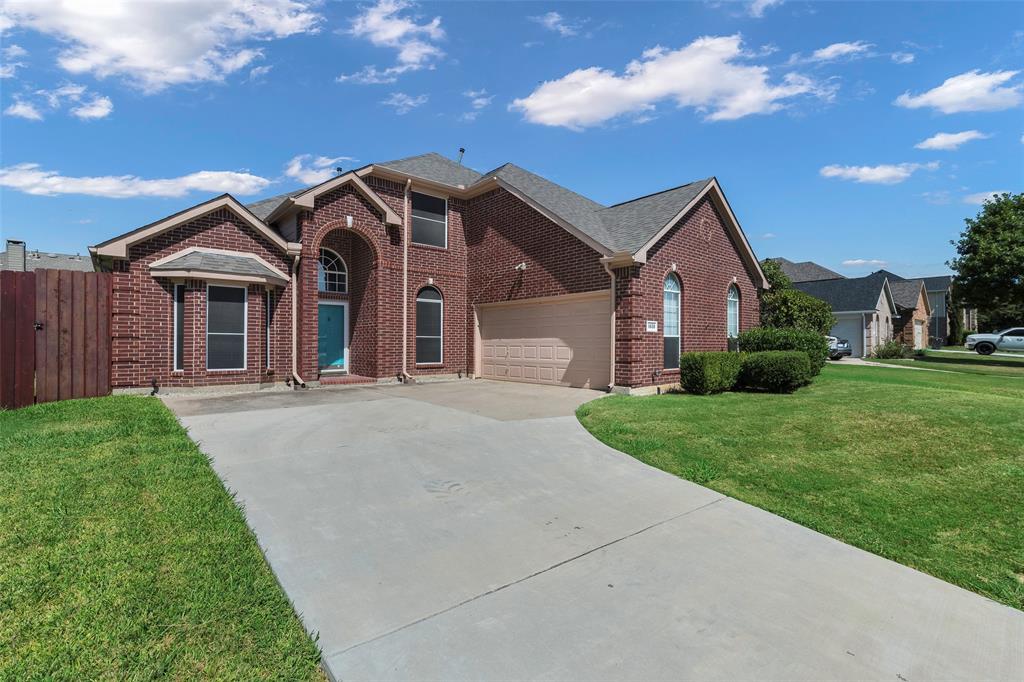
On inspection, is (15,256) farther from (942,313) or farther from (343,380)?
(942,313)

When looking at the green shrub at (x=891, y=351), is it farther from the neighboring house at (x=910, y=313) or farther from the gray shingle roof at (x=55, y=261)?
the gray shingle roof at (x=55, y=261)

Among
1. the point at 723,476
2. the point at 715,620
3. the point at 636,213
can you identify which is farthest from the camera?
the point at 636,213

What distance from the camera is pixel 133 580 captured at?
2959mm

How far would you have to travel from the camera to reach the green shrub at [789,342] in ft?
41.8

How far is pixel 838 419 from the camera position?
752cm

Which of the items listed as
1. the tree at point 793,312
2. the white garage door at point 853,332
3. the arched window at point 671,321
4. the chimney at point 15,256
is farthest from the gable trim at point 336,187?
the white garage door at point 853,332

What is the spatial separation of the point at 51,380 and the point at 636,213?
14.5 meters

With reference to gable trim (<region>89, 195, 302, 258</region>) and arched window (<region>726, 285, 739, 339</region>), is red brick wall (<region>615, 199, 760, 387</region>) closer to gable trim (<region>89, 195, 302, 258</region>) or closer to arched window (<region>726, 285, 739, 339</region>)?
arched window (<region>726, 285, 739, 339</region>)

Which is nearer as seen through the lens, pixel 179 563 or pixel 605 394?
pixel 179 563

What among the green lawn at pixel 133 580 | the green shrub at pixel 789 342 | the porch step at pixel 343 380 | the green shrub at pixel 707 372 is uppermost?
the green shrub at pixel 789 342

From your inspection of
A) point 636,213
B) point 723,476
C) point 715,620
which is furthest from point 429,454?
point 636,213

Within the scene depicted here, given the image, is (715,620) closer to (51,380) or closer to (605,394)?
(605,394)

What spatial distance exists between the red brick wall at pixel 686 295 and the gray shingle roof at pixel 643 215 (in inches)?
16.1

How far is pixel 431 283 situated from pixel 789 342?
1048 centimetres
